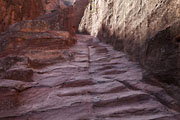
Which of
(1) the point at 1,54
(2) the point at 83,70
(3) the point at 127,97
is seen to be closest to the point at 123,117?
(3) the point at 127,97

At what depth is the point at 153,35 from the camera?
3.68m

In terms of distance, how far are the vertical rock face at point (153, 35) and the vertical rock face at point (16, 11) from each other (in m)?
7.62

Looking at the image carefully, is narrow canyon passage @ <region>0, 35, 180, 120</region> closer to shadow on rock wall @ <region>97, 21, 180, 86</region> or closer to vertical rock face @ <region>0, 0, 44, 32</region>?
shadow on rock wall @ <region>97, 21, 180, 86</region>

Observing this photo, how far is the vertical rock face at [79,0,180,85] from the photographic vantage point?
2.92 m

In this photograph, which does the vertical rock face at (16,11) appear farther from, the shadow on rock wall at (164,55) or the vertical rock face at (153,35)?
the shadow on rock wall at (164,55)

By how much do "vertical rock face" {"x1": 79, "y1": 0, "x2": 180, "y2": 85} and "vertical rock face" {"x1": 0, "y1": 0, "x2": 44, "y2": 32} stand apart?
7.62 metres

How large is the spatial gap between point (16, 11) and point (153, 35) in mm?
10047

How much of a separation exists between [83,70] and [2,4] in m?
8.30

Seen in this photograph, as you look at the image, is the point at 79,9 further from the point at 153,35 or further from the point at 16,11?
the point at 153,35

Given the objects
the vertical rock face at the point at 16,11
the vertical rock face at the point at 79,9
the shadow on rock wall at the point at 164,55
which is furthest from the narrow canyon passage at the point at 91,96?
the vertical rock face at the point at 79,9

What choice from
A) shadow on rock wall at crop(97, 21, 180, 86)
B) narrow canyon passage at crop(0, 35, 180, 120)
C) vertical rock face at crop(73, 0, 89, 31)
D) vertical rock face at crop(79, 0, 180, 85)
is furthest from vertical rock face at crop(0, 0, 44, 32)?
shadow on rock wall at crop(97, 21, 180, 86)

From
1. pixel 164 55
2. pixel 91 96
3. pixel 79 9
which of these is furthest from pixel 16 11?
pixel 164 55

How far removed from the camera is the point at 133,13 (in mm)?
5215

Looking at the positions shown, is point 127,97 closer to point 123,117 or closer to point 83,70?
point 123,117
